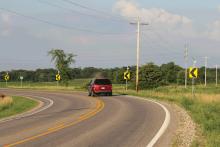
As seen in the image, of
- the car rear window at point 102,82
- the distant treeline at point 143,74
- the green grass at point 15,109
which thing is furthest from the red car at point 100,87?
the distant treeline at point 143,74

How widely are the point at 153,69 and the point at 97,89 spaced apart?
57.9 m

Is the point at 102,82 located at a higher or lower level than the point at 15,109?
higher

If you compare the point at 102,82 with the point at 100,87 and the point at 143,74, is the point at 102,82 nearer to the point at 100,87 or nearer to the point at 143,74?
the point at 100,87

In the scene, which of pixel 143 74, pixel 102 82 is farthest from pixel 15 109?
pixel 143 74

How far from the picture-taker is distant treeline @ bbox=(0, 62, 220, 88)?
9910cm

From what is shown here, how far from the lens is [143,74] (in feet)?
329

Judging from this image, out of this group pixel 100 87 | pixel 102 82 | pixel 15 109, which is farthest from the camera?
pixel 102 82

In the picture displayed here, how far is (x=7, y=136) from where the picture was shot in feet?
46.6

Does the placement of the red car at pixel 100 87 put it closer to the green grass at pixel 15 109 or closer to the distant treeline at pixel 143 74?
the green grass at pixel 15 109

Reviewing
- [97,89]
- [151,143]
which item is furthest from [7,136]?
[97,89]

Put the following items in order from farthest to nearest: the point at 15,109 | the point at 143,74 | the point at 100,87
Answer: the point at 143,74 < the point at 100,87 < the point at 15,109

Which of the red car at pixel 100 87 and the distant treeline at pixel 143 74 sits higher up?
the distant treeline at pixel 143 74

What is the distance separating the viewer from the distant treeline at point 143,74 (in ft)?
325

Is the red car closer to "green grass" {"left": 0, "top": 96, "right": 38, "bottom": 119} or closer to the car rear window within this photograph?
the car rear window
